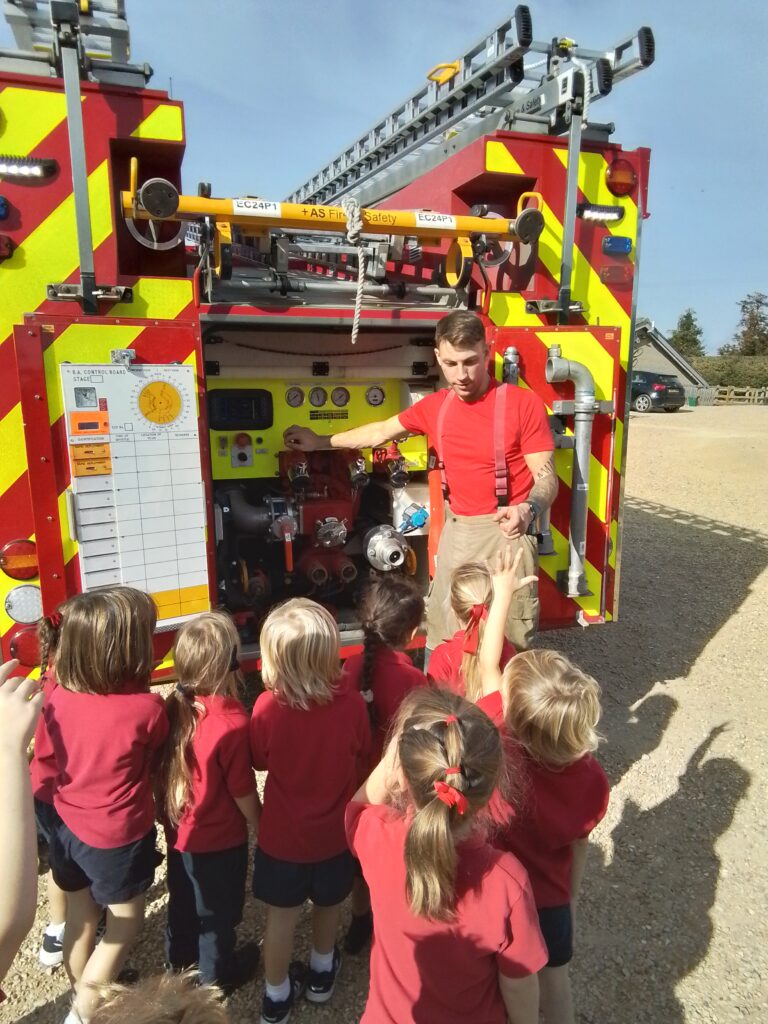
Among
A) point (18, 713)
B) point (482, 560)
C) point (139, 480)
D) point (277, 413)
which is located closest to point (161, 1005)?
point (18, 713)

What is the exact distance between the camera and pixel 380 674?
88.1 inches

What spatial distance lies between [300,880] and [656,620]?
3900 mm

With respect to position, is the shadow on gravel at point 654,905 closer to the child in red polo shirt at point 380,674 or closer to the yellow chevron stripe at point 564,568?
the child in red polo shirt at point 380,674

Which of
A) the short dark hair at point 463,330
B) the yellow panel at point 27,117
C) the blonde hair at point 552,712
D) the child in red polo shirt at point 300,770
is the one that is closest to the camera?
the blonde hair at point 552,712

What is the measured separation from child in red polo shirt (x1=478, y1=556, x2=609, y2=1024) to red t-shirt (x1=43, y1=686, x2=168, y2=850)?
0.92 m

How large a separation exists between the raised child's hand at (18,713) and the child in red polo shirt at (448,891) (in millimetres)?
674

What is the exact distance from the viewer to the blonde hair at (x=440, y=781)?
129cm

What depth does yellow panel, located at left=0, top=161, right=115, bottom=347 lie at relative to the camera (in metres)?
2.38

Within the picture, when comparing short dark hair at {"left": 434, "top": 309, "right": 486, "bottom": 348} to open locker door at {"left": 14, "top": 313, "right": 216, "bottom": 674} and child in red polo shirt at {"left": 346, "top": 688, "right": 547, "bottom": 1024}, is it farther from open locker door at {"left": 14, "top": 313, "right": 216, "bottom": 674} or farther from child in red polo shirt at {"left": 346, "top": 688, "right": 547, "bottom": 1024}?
child in red polo shirt at {"left": 346, "top": 688, "right": 547, "bottom": 1024}

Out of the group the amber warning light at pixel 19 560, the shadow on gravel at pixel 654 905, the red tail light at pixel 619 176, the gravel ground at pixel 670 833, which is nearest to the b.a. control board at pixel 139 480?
the amber warning light at pixel 19 560

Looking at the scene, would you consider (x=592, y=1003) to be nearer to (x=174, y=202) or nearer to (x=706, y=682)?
(x=706, y=682)

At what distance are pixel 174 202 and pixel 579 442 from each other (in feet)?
6.13

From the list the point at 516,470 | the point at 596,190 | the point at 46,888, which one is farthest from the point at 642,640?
the point at 46,888

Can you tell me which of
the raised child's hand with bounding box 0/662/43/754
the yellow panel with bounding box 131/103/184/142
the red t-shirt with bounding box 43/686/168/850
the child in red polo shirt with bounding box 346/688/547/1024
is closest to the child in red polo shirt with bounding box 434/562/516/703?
the child in red polo shirt with bounding box 346/688/547/1024
